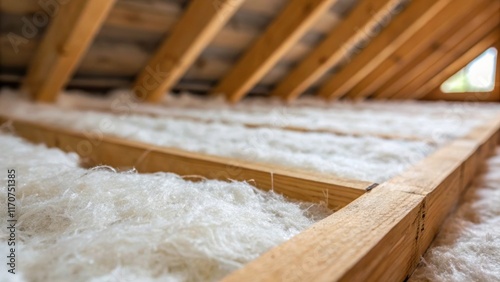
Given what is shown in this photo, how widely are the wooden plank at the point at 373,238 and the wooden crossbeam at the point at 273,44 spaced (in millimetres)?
1667

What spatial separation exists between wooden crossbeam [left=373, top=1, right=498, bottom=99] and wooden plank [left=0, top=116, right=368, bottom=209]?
406 cm

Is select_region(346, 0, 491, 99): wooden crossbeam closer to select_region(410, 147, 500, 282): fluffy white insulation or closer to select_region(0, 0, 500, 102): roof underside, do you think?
select_region(0, 0, 500, 102): roof underside

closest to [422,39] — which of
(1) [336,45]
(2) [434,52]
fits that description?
(2) [434,52]

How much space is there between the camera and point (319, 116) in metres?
2.04

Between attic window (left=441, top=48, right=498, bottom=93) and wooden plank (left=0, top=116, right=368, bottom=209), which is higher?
attic window (left=441, top=48, right=498, bottom=93)

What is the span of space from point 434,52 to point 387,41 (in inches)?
61.7

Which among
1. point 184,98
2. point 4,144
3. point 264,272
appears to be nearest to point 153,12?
point 184,98

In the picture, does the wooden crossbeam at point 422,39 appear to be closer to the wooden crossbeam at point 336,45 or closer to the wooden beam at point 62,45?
the wooden crossbeam at point 336,45

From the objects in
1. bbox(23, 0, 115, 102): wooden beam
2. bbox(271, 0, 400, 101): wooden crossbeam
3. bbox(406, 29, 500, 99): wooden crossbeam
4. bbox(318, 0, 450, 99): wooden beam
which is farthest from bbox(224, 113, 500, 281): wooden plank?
bbox(406, 29, 500, 99): wooden crossbeam

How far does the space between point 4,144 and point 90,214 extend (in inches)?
25.0

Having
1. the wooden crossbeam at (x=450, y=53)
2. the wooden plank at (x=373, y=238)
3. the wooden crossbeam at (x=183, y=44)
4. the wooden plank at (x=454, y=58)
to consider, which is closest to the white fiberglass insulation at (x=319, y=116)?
the wooden crossbeam at (x=183, y=44)

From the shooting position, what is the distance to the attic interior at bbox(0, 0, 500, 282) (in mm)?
407

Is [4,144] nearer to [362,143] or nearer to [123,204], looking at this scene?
[123,204]

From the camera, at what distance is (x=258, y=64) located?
264 centimetres
